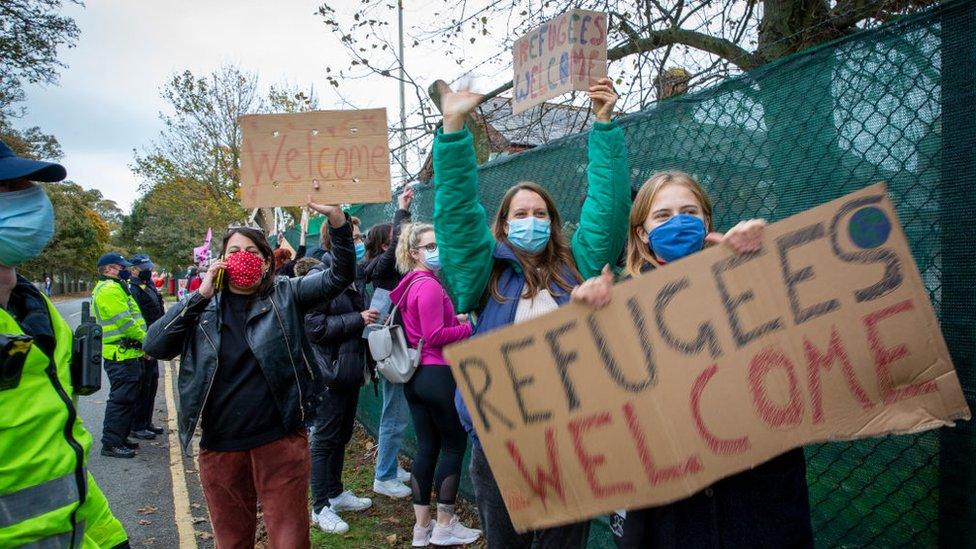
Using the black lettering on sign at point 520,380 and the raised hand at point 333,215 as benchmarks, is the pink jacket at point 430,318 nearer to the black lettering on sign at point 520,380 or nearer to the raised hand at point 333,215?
the raised hand at point 333,215

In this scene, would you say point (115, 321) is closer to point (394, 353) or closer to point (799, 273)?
point (394, 353)

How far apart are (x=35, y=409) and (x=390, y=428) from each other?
3001mm

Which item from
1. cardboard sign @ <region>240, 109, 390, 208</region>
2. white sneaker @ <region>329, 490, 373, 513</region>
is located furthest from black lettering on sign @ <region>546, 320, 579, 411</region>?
white sneaker @ <region>329, 490, 373, 513</region>

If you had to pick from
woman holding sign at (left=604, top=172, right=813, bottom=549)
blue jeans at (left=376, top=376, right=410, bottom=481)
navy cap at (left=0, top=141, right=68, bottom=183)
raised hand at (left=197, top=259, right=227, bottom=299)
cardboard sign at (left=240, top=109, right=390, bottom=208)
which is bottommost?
blue jeans at (left=376, top=376, right=410, bottom=481)

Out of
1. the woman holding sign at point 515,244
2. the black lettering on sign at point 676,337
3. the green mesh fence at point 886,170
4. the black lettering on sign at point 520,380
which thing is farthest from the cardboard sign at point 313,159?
the black lettering on sign at point 676,337

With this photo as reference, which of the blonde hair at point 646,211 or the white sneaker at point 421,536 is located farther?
the white sneaker at point 421,536

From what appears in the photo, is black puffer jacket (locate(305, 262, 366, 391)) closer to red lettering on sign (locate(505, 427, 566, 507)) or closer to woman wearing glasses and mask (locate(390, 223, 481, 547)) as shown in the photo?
woman wearing glasses and mask (locate(390, 223, 481, 547))

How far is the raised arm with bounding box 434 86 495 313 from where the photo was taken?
241cm

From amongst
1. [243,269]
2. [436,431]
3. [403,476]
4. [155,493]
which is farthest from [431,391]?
[155,493]

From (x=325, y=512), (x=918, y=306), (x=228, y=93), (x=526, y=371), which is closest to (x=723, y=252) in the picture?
Result: (x=918, y=306)

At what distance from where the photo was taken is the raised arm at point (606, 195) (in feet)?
7.50

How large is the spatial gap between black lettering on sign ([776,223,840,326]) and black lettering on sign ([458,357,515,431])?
2.60 ft

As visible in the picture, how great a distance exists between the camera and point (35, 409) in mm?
1855

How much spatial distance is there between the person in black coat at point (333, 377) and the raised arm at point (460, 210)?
2.08 metres
